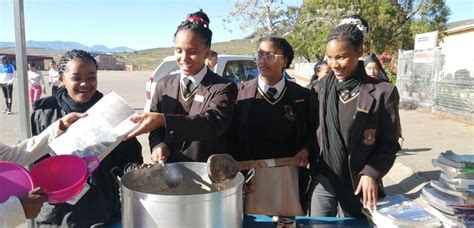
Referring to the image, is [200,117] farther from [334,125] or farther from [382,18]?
[382,18]

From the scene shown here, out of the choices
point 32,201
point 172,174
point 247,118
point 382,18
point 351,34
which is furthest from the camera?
point 382,18

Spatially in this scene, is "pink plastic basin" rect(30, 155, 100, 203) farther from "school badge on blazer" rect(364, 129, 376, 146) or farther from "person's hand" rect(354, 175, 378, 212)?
"school badge on blazer" rect(364, 129, 376, 146)

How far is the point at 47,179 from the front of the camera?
4.02ft

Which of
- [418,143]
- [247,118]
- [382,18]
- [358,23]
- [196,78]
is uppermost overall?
[382,18]

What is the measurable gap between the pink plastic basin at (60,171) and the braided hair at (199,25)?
71 centimetres

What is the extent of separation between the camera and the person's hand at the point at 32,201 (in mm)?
1121

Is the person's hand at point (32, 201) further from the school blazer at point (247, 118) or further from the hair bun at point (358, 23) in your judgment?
the hair bun at point (358, 23)

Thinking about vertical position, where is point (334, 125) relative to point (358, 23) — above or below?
below

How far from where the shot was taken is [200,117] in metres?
1.48

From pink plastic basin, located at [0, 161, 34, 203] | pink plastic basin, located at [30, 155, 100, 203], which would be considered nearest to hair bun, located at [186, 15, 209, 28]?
pink plastic basin, located at [30, 155, 100, 203]

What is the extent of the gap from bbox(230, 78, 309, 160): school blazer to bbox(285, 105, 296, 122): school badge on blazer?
2 cm

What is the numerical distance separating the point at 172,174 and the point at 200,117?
240 mm

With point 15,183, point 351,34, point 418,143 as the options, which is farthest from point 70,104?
point 418,143

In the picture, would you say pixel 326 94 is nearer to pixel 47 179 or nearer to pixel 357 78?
pixel 357 78
